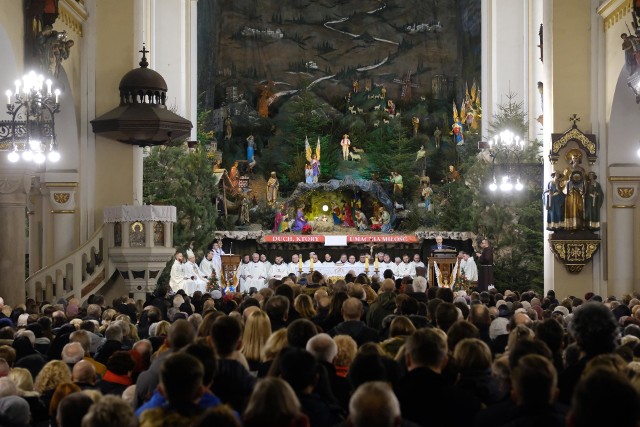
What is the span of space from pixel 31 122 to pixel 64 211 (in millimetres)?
6090

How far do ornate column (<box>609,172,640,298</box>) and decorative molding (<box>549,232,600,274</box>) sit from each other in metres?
0.44

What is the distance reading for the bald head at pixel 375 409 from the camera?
15.1 feet

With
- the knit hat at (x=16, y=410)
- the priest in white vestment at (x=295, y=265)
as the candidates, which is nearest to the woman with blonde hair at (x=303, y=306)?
the knit hat at (x=16, y=410)

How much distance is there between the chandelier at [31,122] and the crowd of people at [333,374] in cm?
512

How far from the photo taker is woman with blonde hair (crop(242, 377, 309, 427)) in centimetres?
478

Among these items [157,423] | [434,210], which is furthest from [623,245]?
[157,423]

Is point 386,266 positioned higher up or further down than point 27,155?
further down

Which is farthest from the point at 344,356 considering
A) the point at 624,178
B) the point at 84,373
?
the point at 624,178

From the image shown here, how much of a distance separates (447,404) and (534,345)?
2.88 feet

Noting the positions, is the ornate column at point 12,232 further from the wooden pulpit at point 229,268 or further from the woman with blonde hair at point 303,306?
the wooden pulpit at point 229,268

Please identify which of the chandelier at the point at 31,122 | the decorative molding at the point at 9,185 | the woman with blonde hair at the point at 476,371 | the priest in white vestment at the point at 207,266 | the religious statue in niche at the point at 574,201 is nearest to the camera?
the woman with blonde hair at the point at 476,371

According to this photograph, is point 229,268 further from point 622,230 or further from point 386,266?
point 622,230

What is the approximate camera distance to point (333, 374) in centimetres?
718

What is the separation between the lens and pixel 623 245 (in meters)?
21.2
